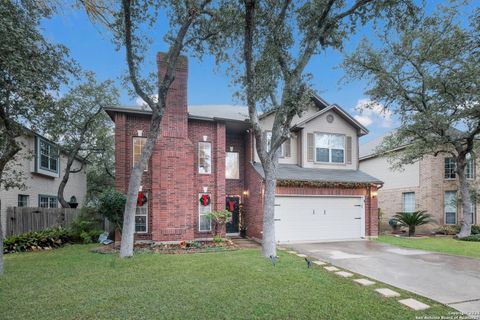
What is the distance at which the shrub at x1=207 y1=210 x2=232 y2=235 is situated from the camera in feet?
35.7

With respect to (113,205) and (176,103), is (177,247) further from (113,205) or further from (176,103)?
(176,103)

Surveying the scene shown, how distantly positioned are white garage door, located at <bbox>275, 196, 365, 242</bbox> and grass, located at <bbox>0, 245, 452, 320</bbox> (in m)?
4.19

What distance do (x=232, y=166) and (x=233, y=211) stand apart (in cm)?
216

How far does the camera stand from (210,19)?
8961 mm

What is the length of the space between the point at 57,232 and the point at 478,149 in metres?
20.1

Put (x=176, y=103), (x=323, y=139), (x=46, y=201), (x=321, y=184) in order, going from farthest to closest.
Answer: (x=46, y=201)
(x=323, y=139)
(x=321, y=184)
(x=176, y=103)

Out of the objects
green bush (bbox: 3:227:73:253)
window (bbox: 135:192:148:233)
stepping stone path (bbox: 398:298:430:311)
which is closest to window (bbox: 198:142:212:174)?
window (bbox: 135:192:148:233)

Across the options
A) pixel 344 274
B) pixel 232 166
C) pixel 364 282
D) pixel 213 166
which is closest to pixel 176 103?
pixel 213 166

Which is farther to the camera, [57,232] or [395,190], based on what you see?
[395,190]

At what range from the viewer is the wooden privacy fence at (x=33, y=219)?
10.5m

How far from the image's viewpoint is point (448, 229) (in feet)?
48.4

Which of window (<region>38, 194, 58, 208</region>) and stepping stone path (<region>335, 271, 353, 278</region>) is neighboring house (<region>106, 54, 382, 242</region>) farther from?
window (<region>38, 194, 58, 208</region>)

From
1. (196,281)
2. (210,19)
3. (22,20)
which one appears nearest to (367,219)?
(196,281)

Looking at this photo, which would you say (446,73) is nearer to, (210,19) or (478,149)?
(478,149)
